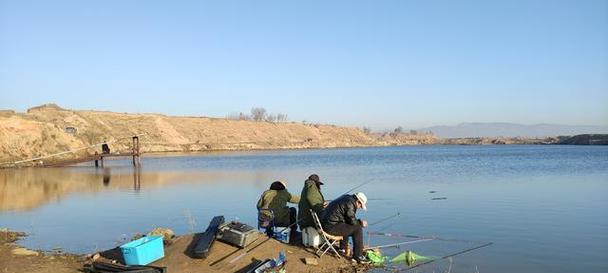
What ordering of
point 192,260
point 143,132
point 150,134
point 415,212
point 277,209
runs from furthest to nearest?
1. point 150,134
2. point 143,132
3. point 415,212
4. point 277,209
5. point 192,260

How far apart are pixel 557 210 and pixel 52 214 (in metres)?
17.5

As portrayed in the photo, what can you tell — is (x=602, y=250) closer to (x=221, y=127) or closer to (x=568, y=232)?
(x=568, y=232)

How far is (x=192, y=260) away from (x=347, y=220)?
312cm

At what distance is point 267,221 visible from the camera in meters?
12.3

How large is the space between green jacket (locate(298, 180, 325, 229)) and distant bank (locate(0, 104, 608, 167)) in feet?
142

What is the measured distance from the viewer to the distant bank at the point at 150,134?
52.2 m

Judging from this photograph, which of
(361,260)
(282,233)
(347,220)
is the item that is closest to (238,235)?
(282,233)

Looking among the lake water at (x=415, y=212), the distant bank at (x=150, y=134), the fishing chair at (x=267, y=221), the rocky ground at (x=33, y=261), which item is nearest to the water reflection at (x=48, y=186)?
the lake water at (x=415, y=212)

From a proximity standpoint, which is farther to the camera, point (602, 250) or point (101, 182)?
point (101, 182)

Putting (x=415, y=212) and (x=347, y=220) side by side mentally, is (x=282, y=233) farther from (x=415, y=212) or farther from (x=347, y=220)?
(x=415, y=212)

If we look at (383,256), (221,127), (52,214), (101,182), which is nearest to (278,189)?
(383,256)

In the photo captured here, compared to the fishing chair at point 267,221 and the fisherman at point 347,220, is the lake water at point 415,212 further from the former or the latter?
the fishing chair at point 267,221

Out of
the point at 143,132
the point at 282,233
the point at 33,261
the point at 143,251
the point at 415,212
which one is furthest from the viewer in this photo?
the point at 143,132

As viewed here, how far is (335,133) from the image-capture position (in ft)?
558
